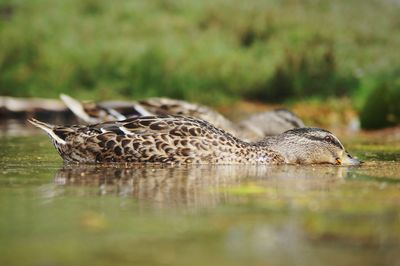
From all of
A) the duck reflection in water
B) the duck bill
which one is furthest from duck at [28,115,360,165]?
the duck reflection in water

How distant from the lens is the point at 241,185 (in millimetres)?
7750

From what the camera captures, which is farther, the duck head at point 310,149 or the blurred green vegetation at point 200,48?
the blurred green vegetation at point 200,48

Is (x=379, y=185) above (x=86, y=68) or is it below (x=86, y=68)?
below

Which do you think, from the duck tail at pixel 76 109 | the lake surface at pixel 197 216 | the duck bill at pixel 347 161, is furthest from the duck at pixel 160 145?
the duck tail at pixel 76 109

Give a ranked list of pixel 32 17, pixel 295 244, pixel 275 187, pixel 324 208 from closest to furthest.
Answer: pixel 295 244, pixel 324 208, pixel 275 187, pixel 32 17

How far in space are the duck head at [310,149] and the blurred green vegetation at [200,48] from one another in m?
9.24

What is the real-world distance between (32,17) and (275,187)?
17.9 meters

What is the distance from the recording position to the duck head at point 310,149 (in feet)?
33.8

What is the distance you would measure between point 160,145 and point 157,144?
0.03 meters

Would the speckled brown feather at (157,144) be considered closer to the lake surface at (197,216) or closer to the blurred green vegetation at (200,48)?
the lake surface at (197,216)

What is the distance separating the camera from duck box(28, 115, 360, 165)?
969 cm

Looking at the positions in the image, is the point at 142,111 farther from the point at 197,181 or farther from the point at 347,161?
the point at 197,181

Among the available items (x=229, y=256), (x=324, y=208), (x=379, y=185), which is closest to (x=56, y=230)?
(x=229, y=256)

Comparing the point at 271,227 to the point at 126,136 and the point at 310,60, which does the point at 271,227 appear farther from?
the point at 310,60
